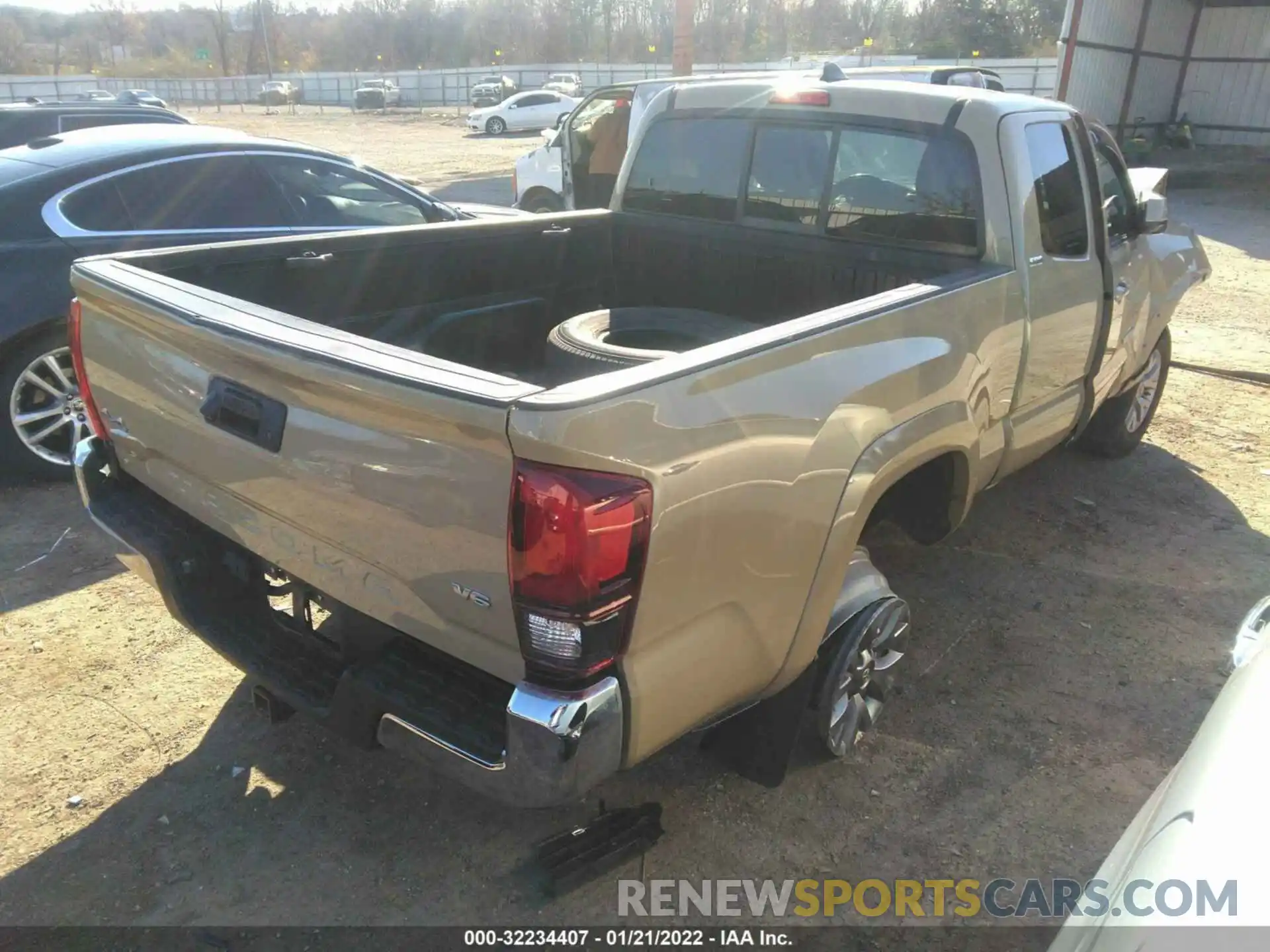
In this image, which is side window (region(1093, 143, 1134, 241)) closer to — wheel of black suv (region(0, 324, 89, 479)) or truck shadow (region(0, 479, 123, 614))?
truck shadow (region(0, 479, 123, 614))

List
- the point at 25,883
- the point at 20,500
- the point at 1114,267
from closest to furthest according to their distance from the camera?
the point at 25,883 → the point at 1114,267 → the point at 20,500

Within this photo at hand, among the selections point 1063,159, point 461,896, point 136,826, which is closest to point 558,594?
point 461,896

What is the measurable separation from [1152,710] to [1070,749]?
1.47 ft

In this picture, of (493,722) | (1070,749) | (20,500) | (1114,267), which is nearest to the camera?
(493,722)

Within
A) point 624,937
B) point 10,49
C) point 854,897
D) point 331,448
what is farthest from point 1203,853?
point 10,49

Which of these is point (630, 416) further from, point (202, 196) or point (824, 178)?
point (202, 196)

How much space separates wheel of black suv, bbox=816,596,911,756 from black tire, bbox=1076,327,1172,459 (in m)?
2.93

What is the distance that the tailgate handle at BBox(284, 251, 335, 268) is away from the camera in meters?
3.31

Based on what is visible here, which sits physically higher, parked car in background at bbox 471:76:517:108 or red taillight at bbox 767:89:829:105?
red taillight at bbox 767:89:829:105

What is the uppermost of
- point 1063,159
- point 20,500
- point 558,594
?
point 1063,159

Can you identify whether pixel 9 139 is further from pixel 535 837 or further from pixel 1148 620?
pixel 1148 620

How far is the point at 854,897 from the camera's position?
262 centimetres

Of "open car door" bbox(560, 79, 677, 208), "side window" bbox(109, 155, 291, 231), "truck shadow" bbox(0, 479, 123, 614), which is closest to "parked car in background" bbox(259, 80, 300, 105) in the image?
"open car door" bbox(560, 79, 677, 208)

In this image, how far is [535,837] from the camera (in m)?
2.78
